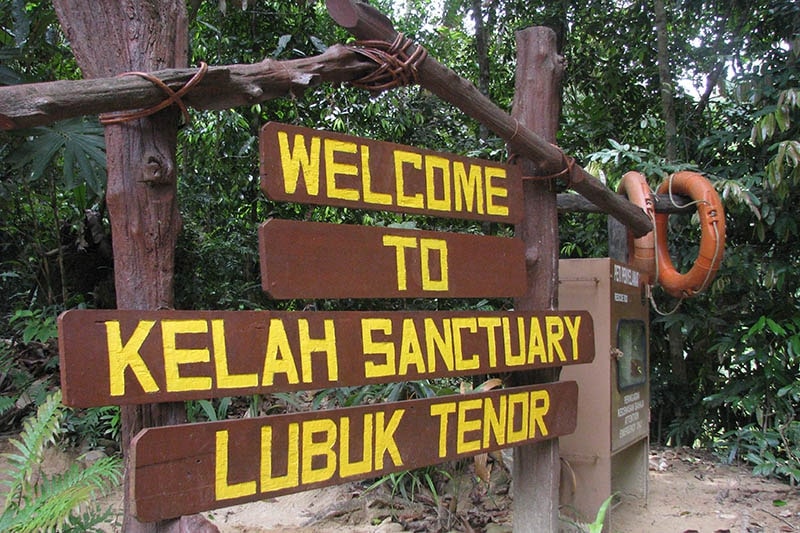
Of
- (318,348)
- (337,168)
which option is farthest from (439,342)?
(337,168)

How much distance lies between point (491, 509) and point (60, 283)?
437 centimetres

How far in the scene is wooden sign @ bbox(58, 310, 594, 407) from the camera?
165 cm

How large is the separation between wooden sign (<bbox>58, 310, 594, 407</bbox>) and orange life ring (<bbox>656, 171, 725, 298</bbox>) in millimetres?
1622

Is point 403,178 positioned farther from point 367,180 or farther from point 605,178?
point 605,178

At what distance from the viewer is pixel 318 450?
2.03 meters

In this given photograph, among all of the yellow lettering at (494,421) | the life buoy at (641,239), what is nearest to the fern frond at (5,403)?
the yellow lettering at (494,421)

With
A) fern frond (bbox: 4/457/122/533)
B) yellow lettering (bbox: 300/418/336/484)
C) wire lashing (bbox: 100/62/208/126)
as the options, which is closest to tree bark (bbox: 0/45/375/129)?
wire lashing (bbox: 100/62/208/126)

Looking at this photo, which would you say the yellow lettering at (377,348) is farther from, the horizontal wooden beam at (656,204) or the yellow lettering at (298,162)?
the horizontal wooden beam at (656,204)

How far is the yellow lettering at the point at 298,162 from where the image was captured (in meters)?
2.02

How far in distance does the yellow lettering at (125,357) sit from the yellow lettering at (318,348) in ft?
1.47

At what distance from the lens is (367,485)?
402cm

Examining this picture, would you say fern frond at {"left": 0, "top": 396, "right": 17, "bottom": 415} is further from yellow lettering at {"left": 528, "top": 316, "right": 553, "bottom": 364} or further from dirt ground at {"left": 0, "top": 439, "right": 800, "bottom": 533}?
yellow lettering at {"left": 528, "top": 316, "right": 553, "bottom": 364}

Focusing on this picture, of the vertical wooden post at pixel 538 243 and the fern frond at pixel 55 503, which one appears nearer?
the fern frond at pixel 55 503

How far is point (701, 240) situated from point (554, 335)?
65.2 inches
